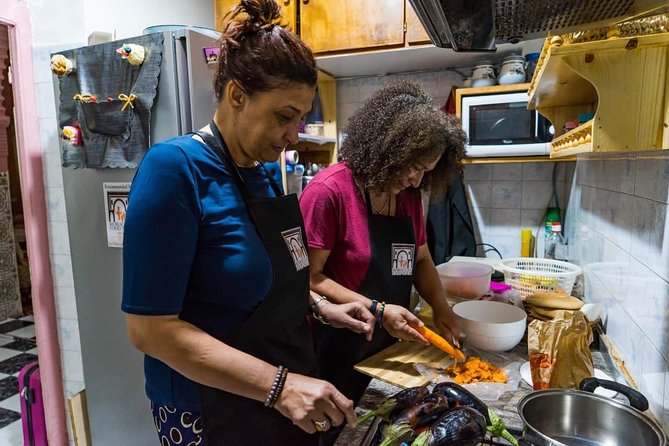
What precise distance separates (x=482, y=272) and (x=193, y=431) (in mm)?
1218

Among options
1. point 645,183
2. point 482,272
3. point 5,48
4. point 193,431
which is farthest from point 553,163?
point 5,48

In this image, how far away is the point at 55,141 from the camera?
1715 mm

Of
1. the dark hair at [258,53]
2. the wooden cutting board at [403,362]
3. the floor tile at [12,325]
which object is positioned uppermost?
the dark hair at [258,53]

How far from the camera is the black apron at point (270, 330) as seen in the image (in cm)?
80

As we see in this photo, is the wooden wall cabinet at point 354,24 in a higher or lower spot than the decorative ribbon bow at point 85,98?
higher

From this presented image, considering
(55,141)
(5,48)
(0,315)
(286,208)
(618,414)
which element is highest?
(5,48)

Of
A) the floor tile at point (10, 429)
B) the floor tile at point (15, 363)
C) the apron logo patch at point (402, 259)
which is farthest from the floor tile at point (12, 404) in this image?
the apron logo patch at point (402, 259)

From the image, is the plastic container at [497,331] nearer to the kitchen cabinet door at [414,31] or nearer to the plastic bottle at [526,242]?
the plastic bottle at [526,242]

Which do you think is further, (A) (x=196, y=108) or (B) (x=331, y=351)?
(A) (x=196, y=108)

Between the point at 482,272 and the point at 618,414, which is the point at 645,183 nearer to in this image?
the point at 618,414

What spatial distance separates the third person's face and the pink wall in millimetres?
1355

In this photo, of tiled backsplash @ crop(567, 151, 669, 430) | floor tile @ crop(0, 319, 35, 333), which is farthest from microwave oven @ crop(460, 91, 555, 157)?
floor tile @ crop(0, 319, 35, 333)

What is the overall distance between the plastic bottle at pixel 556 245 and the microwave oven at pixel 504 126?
0.43 meters

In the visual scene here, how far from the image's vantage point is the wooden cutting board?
101 cm
